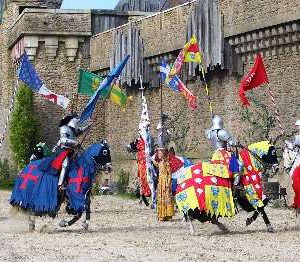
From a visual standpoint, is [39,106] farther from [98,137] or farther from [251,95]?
[251,95]

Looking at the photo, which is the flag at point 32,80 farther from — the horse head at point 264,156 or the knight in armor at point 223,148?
the horse head at point 264,156

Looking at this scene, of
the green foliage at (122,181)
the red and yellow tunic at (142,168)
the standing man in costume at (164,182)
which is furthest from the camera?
the green foliage at (122,181)

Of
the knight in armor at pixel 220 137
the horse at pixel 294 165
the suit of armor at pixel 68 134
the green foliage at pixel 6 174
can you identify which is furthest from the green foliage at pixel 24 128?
the knight in armor at pixel 220 137

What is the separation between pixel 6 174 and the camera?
88.3 feet

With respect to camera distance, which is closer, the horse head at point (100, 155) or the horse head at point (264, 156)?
the horse head at point (264, 156)

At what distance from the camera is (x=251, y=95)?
18531mm

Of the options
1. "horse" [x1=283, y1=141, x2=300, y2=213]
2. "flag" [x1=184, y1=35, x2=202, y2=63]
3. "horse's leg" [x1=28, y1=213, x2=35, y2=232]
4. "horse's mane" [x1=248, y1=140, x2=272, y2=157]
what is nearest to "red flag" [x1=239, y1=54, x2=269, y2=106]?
"flag" [x1=184, y1=35, x2=202, y2=63]

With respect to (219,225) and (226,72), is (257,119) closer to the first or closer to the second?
(226,72)

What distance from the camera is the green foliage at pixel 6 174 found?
25.9 metres

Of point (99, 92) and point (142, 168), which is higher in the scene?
point (99, 92)

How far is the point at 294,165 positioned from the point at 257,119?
21.1 ft

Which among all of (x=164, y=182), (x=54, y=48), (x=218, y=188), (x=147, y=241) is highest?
(x=54, y=48)

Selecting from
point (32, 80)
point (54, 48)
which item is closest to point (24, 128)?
point (54, 48)

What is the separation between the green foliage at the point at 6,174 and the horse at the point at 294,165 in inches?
592
